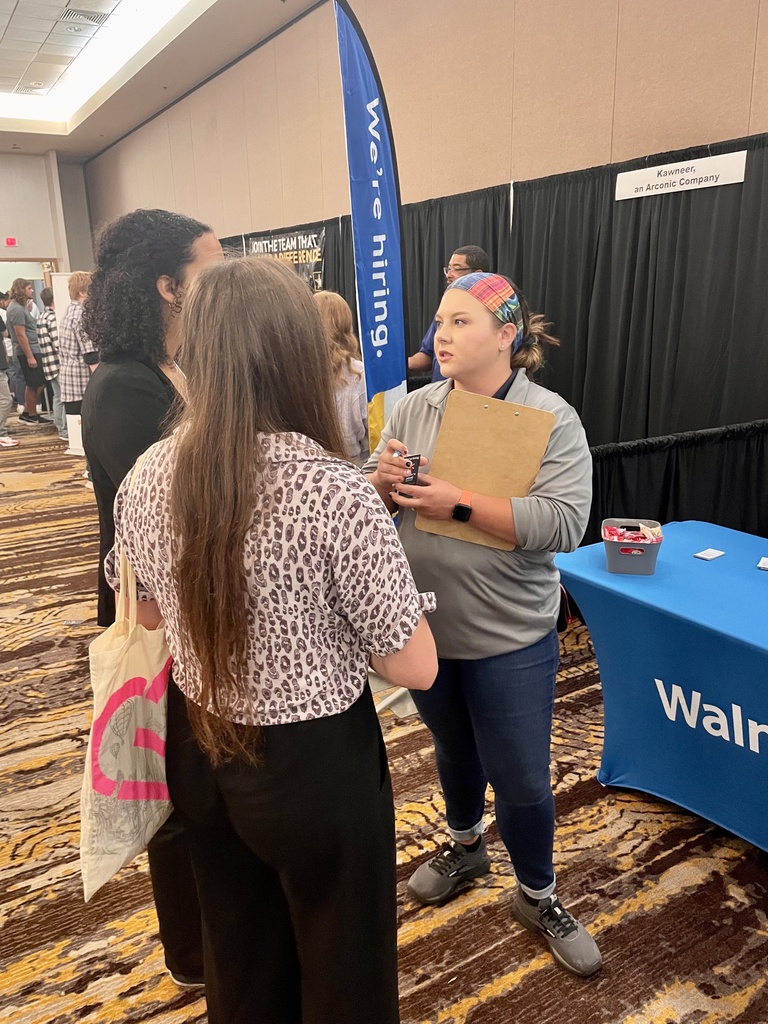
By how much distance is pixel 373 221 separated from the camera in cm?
230

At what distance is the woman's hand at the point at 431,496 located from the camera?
1.45 meters

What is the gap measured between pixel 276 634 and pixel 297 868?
1.19 ft

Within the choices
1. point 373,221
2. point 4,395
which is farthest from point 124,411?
point 4,395

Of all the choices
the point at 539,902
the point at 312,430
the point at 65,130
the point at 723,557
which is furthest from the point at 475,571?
the point at 65,130

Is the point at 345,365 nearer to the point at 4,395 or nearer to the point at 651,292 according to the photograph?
the point at 651,292

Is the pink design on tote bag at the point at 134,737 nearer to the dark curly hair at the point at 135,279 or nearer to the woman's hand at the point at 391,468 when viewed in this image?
the woman's hand at the point at 391,468

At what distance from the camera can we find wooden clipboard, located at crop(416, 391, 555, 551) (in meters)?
1.46

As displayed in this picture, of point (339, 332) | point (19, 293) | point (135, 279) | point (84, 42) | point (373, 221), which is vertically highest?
point (84, 42)

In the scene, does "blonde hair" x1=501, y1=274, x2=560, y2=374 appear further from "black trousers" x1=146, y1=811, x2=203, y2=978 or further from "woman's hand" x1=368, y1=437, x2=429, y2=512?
"black trousers" x1=146, y1=811, x2=203, y2=978

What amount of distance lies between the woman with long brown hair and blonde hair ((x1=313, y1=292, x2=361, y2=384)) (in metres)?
2.04

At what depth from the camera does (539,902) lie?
171 cm

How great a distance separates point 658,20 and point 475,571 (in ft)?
12.2

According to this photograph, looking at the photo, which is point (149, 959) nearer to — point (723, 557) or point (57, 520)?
point (723, 557)

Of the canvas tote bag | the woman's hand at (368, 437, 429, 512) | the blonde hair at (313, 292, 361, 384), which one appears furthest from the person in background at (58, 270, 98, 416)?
the canvas tote bag
